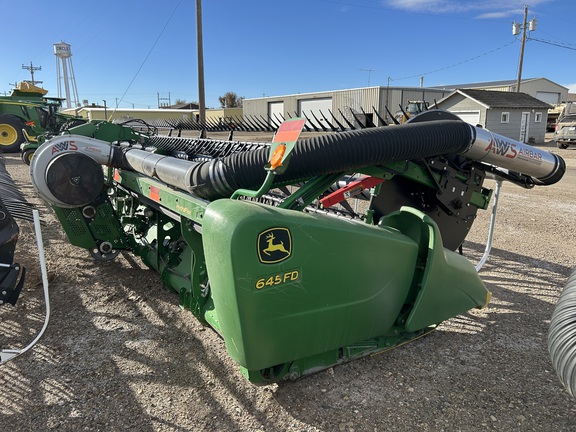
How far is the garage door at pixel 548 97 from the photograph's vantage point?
45.7 metres

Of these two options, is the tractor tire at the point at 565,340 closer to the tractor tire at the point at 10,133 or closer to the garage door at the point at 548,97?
the tractor tire at the point at 10,133

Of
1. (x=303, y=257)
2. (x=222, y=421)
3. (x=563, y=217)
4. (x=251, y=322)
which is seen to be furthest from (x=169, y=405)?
(x=563, y=217)

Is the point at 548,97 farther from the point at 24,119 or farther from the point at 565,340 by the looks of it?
the point at 565,340

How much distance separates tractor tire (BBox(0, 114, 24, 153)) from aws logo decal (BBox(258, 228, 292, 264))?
1653 cm

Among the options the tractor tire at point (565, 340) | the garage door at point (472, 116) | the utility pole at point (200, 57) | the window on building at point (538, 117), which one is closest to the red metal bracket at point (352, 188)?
the tractor tire at point (565, 340)

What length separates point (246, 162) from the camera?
93.4 inches

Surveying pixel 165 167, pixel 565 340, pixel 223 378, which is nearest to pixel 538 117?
pixel 165 167

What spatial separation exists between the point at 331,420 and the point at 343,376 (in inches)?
15.5

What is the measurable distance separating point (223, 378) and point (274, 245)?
1190 mm

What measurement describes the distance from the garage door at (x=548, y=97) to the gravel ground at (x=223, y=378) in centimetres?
4958

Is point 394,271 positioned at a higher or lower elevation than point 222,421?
higher

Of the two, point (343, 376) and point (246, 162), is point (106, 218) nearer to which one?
point (246, 162)

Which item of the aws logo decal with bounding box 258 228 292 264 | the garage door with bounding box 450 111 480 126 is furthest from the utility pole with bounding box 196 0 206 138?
the garage door with bounding box 450 111 480 126

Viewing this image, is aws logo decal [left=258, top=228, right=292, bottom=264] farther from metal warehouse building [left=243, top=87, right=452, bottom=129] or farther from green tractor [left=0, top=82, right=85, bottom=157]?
metal warehouse building [left=243, top=87, right=452, bottom=129]
